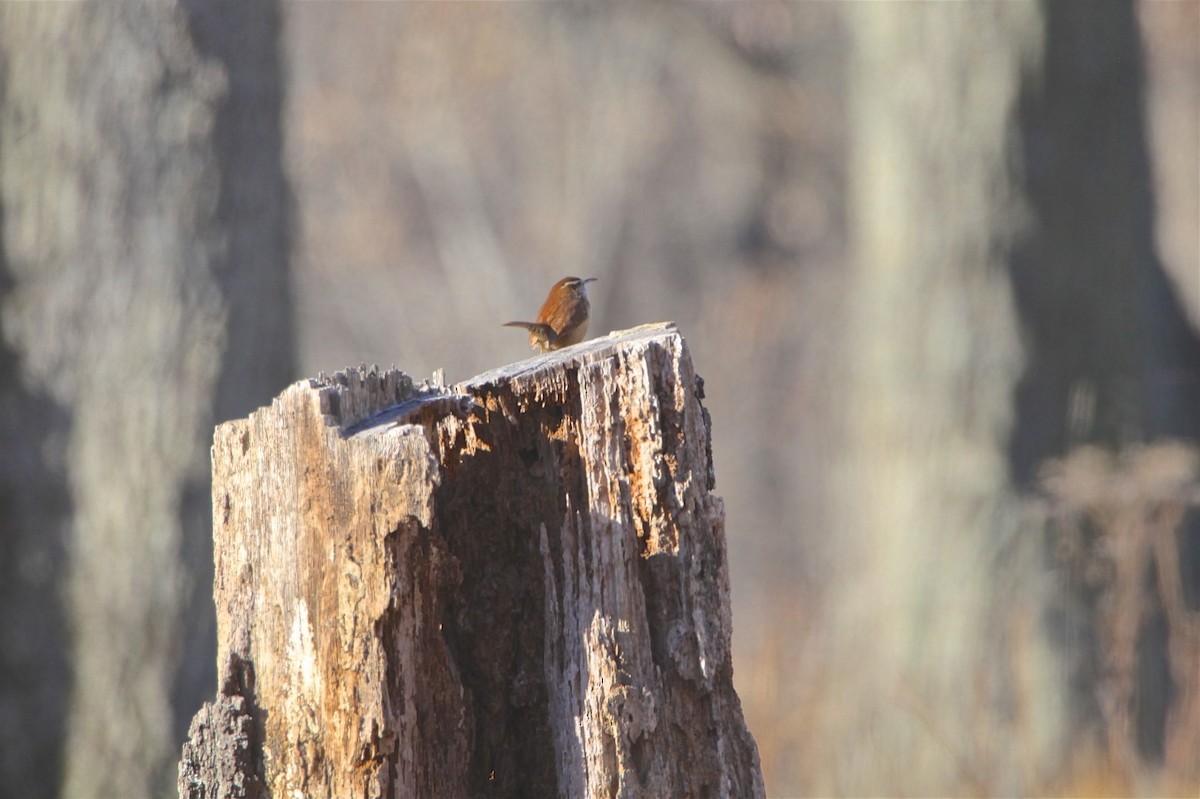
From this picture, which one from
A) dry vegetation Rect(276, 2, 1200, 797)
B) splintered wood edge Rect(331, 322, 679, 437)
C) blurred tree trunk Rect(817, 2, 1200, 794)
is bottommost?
splintered wood edge Rect(331, 322, 679, 437)

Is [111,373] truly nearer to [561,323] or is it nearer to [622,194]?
[561,323]

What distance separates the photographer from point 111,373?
14.0 ft

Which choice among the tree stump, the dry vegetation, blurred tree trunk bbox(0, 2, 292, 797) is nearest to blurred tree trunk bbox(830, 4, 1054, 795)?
blurred tree trunk bbox(0, 2, 292, 797)

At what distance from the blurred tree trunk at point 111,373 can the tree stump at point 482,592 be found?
2.28 meters

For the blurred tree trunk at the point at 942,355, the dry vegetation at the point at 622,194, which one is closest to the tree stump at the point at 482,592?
the blurred tree trunk at the point at 942,355

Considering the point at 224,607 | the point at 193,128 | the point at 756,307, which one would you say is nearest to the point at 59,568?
the point at 193,128

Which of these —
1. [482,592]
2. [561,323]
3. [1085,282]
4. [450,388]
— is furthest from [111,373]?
[1085,282]

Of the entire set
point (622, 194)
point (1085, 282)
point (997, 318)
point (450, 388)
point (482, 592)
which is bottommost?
point (482, 592)

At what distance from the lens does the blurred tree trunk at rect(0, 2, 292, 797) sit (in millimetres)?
4203

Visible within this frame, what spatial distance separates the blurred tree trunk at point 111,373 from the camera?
13.8ft

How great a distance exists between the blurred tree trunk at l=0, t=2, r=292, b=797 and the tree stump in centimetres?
228

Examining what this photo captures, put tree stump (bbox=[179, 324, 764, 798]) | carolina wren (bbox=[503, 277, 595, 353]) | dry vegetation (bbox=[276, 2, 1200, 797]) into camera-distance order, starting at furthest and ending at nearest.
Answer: dry vegetation (bbox=[276, 2, 1200, 797]), carolina wren (bbox=[503, 277, 595, 353]), tree stump (bbox=[179, 324, 764, 798])

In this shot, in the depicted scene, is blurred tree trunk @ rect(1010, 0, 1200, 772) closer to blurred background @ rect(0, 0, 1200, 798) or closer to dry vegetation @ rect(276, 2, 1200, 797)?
blurred background @ rect(0, 0, 1200, 798)

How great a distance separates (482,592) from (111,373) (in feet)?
8.66
